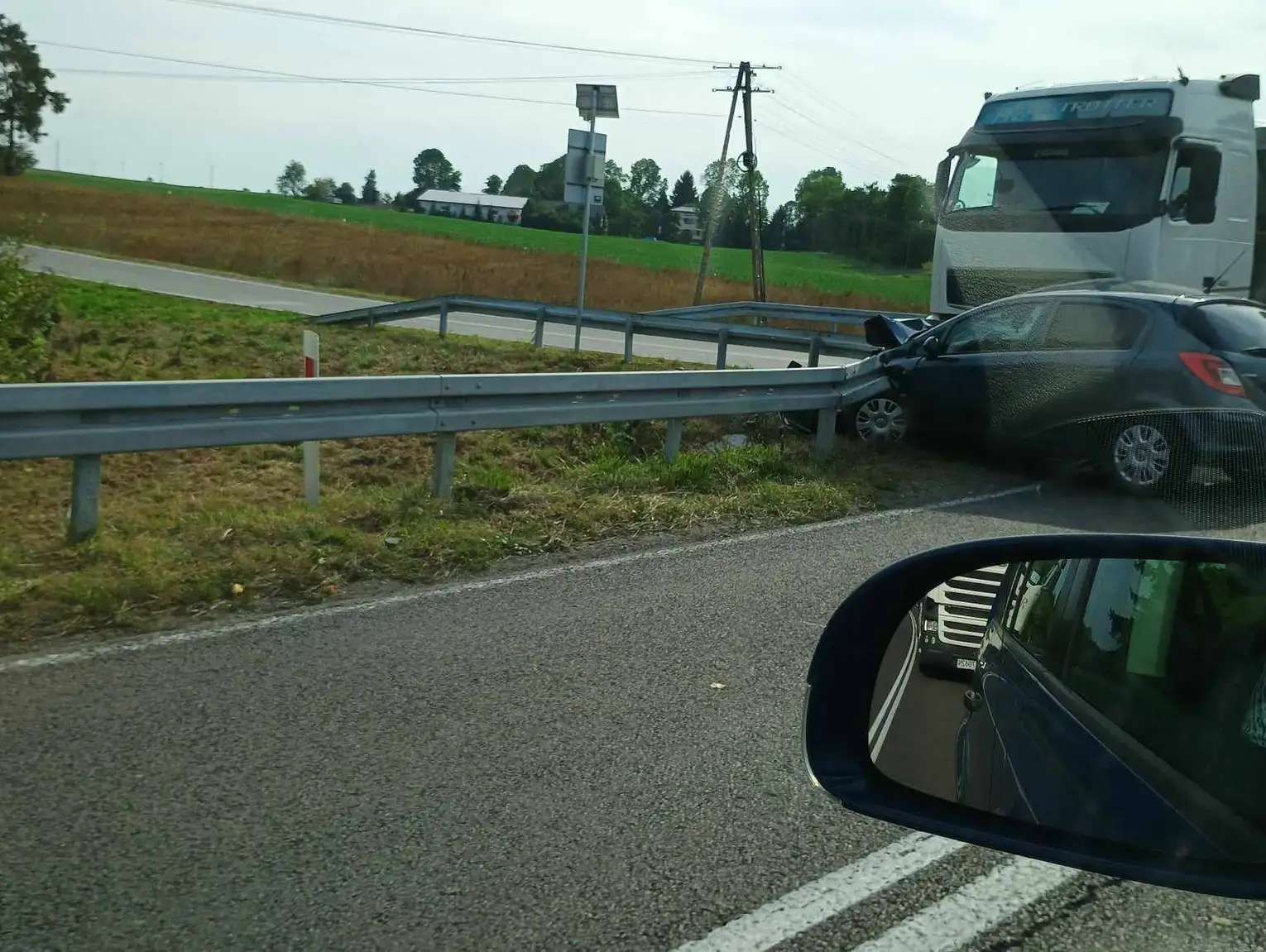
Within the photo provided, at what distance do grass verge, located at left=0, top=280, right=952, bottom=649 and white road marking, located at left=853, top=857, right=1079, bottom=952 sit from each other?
3792 millimetres

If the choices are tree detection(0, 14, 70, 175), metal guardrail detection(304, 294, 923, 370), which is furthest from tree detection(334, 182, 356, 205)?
metal guardrail detection(304, 294, 923, 370)

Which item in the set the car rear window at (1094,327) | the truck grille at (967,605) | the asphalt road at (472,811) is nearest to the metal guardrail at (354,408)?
the asphalt road at (472,811)

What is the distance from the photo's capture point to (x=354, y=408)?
7.77 meters

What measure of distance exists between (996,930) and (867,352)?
12266mm

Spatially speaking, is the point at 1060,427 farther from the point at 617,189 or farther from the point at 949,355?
the point at 617,189

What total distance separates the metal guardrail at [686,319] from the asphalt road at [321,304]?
37.7 inches

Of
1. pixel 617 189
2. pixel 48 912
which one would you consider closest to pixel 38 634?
pixel 48 912

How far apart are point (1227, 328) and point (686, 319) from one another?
11770 millimetres

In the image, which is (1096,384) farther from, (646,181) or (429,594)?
(646,181)

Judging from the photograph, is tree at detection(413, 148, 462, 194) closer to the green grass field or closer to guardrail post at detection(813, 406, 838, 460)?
the green grass field

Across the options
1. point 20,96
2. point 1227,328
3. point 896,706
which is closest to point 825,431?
point 1227,328

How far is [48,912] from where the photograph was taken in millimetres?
3082

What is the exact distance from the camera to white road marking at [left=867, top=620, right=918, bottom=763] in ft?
7.21

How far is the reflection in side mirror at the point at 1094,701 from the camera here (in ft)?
5.61
